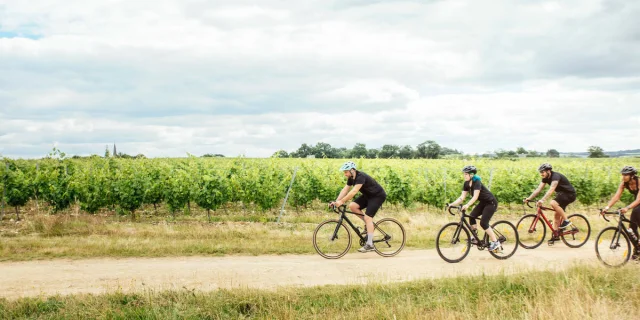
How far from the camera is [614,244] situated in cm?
892

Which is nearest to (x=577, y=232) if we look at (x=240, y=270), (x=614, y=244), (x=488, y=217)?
(x=614, y=244)

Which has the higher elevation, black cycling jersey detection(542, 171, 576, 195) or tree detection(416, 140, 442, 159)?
tree detection(416, 140, 442, 159)

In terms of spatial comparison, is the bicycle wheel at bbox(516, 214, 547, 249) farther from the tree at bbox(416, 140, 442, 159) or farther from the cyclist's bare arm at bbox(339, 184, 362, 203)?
the tree at bbox(416, 140, 442, 159)

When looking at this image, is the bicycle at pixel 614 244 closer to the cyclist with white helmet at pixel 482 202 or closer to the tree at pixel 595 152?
the cyclist with white helmet at pixel 482 202

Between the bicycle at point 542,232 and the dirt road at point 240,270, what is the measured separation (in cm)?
61

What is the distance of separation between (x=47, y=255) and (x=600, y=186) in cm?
2178

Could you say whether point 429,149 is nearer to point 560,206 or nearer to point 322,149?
point 322,149

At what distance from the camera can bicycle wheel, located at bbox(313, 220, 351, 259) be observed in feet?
31.8

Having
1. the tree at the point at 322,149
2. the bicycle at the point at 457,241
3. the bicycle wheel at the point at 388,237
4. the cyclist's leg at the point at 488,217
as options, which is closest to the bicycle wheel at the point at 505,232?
the bicycle at the point at 457,241

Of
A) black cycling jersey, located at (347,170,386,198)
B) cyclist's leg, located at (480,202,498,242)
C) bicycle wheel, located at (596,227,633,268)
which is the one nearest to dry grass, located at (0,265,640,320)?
bicycle wheel, located at (596,227,633,268)

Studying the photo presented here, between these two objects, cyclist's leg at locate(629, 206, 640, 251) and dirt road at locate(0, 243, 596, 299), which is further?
cyclist's leg at locate(629, 206, 640, 251)

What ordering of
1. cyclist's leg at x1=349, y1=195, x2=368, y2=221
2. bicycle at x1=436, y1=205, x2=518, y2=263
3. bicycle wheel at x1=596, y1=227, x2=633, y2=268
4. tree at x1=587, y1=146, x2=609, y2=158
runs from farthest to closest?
tree at x1=587, y1=146, x2=609, y2=158 < cyclist's leg at x1=349, y1=195, x2=368, y2=221 < bicycle at x1=436, y1=205, x2=518, y2=263 < bicycle wheel at x1=596, y1=227, x2=633, y2=268

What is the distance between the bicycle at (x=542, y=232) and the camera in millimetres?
10859

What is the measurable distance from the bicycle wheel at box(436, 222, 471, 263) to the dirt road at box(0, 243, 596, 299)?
19 centimetres
